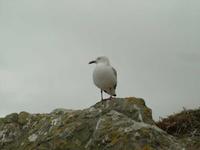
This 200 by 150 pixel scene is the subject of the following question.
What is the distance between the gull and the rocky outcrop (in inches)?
196

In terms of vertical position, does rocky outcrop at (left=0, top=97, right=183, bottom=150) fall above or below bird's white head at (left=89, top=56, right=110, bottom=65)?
below

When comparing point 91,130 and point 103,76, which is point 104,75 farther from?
point 91,130

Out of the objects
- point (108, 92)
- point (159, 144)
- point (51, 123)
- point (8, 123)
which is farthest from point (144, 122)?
point (108, 92)

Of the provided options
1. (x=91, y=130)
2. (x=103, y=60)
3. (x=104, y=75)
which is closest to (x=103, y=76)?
(x=104, y=75)

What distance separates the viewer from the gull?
1595 centimetres

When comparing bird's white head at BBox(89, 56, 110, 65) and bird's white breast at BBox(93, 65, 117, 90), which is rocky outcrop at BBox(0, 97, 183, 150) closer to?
bird's white breast at BBox(93, 65, 117, 90)

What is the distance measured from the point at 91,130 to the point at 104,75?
6.50 meters

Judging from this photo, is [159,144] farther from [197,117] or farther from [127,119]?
[197,117]

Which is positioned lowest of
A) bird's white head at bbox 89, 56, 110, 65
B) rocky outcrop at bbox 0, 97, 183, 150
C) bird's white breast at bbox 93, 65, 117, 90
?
rocky outcrop at bbox 0, 97, 183, 150

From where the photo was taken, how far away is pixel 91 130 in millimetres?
9539

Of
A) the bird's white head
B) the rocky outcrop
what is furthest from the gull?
the rocky outcrop

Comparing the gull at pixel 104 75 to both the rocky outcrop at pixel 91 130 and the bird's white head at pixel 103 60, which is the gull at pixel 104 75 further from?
the rocky outcrop at pixel 91 130

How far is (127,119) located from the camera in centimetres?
950

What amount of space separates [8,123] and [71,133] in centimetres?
215
